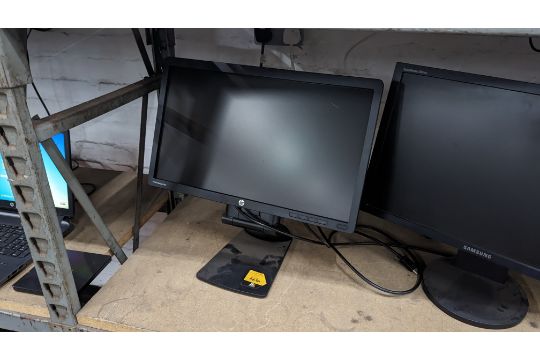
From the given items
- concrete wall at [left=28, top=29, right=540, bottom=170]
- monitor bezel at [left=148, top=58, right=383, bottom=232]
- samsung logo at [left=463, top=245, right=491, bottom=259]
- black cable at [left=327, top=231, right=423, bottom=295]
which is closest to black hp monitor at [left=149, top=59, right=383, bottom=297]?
monitor bezel at [left=148, top=58, right=383, bottom=232]

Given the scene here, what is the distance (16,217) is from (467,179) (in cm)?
116

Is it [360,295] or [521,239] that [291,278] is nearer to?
[360,295]

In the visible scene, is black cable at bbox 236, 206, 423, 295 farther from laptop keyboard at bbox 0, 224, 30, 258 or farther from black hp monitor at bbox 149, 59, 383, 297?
laptop keyboard at bbox 0, 224, 30, 258

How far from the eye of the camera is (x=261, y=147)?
88 cm

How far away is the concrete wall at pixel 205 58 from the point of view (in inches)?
40.8

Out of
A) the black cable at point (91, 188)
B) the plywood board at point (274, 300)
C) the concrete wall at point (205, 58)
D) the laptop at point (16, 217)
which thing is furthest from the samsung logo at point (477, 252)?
the black cable at point (91, 188)

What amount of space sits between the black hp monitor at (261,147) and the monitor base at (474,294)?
9.5 inches

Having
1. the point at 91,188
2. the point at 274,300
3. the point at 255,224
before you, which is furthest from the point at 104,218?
the point at 274,300

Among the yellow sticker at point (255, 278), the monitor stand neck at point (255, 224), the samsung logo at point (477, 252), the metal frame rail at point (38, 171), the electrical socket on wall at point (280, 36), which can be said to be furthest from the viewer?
the electrical socket on wall at point (280, 36)

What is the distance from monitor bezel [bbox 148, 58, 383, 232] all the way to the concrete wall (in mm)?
345

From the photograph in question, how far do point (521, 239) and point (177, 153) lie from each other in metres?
0.77

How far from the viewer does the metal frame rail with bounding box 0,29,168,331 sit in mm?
588

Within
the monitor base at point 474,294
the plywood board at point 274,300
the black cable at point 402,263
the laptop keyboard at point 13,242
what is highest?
the monitor base at point 474,294

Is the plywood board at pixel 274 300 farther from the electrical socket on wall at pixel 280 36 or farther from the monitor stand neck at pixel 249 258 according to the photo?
the electrical socket on wall at pixel 280 36
